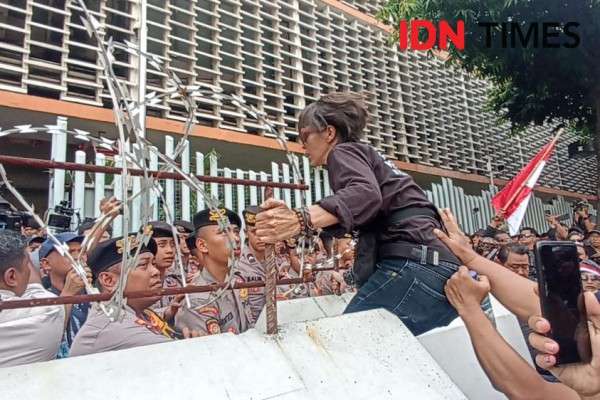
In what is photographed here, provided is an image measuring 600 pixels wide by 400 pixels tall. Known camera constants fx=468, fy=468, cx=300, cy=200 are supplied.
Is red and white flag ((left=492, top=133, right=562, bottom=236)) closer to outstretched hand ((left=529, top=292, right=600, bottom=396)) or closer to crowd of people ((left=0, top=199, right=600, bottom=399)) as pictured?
crowd of people ((left=0, top=199, right=600, bottom=399))

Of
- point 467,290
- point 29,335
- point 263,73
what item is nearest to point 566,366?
point 467,290

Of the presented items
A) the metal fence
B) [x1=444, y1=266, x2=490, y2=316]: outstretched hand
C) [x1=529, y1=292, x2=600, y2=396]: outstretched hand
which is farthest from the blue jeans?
the metal fence

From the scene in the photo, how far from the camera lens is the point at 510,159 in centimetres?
1317

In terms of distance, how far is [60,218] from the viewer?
11.3ft

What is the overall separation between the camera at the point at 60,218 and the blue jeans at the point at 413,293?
255cm

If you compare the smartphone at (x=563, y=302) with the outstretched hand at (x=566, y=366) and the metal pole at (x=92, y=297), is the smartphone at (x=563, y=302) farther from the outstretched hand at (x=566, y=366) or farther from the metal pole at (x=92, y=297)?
the metal pole at (x=92, y=297)

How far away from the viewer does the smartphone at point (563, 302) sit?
1.08m

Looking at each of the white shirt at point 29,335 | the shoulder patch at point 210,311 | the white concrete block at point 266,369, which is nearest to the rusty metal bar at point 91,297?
the white concrete block at point 266,369

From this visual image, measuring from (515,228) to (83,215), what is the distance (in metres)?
5.16

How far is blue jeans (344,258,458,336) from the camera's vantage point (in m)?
1.74

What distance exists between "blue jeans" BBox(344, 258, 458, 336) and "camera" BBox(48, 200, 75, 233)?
8.37 feet

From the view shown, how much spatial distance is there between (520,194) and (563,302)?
19.1ft

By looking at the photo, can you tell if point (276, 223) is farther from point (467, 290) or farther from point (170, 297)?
point (170, 297)

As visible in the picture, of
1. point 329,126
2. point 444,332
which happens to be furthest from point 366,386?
point 329,126
